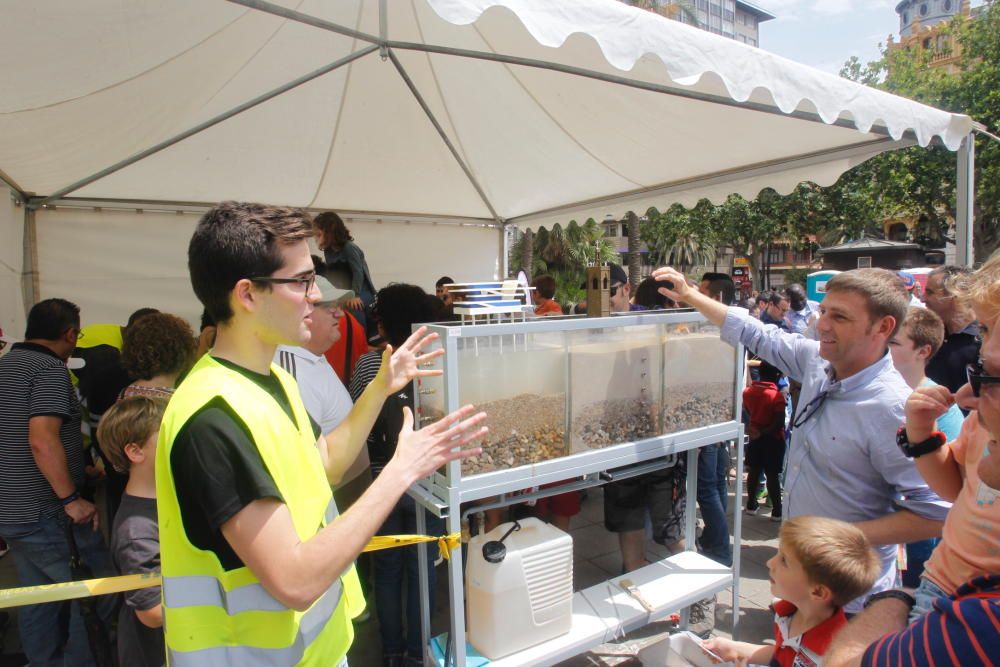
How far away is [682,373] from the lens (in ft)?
8.53

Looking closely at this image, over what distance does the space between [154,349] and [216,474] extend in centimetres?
202

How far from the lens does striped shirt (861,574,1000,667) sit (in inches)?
32.7

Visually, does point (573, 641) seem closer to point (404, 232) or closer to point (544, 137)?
point (544, 137)

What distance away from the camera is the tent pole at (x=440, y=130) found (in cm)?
398

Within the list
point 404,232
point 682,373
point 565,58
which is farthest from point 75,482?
point 404,232

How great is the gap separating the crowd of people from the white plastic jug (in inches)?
18.6

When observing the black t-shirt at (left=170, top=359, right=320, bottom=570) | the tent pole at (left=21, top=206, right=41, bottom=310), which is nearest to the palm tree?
the tent pole at (left=21, top=206, right=41, bottom=310)

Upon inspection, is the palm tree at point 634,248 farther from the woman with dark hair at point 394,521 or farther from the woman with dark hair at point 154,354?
the woman with dark hair at point 154,354

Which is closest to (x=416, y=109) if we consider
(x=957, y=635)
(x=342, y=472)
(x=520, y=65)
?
(x=520, y=65)

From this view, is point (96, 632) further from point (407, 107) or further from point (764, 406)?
point (764, 406)

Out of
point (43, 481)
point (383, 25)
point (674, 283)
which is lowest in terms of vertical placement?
point (43, 481)

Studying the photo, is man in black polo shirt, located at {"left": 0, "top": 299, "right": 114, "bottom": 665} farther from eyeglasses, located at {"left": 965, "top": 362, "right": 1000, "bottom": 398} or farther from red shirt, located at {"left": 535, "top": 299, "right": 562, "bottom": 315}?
red shirt, located at {"left": 535, "top": 299, "right": 562, "bottom": 315}

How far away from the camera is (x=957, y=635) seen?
2.81 ft

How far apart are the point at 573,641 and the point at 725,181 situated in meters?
4.15
